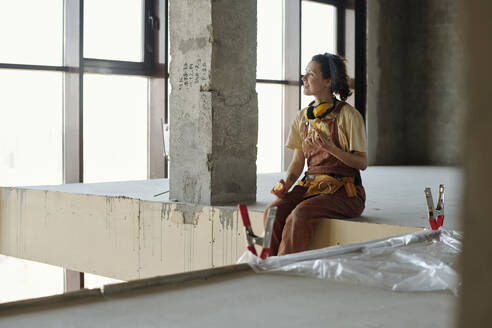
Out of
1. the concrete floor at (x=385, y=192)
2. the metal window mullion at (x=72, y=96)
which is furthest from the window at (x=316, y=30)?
the metal window mullion at (x=72, y=96)

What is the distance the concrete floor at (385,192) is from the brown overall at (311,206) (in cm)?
19

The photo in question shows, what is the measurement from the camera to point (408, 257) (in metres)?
2.17

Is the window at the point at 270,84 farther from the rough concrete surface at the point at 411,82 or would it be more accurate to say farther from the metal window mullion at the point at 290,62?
the rough concrete surface at the point at 411,82

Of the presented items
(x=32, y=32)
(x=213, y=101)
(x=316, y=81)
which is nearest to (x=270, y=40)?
(x=32, y=32)

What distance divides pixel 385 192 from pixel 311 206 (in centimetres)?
227

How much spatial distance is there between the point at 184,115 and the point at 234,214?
92 cm

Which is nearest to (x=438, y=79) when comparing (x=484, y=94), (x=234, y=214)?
(x=234, y=214)

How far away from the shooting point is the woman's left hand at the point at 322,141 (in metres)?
3.65

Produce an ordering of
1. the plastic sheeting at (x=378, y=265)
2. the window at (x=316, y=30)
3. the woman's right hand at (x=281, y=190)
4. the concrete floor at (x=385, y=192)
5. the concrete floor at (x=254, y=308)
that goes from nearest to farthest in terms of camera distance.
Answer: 1. the concrete floor at (x=254, y=308)
2. the plastic sheeting at (x=378, y=265)
3. the woman's right hand at (x=281, y=190)
4. the concrete floor at (x=385, y=192)
5. the window at (x=316, y=30)

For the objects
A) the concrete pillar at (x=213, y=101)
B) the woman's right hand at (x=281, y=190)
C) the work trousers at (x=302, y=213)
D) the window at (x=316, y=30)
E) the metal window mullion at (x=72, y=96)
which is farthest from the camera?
the window at (x=316, y=30)

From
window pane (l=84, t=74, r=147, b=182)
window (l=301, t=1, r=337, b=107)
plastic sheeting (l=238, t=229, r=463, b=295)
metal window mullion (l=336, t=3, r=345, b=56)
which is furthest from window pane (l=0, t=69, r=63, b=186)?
plastic sheeting (l=238, t=229, r=463, b=295)

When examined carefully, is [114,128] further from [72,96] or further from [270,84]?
[270,84]

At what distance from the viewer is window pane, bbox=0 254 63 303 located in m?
7.07

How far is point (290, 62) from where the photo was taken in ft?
30.8
